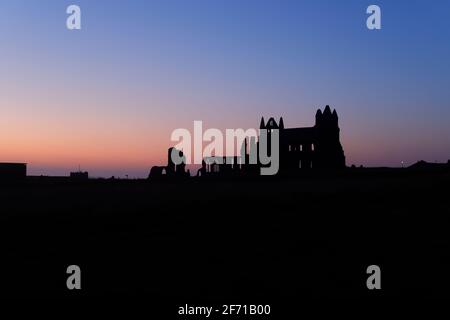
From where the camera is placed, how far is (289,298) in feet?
32.1

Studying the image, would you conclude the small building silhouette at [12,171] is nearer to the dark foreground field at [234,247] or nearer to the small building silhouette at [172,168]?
the small building silhouette at [172,168]

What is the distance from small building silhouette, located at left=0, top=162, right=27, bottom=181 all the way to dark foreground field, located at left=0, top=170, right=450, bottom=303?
27253 millimetres

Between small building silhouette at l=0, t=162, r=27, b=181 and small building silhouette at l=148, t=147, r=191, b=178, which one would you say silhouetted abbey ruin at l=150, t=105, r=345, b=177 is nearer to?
small building silhouette at l=148, t=147, r=191, b=178

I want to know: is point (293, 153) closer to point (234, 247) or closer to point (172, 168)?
point (172, 168)

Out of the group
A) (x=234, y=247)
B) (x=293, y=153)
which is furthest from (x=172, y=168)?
(x=234, y=247)

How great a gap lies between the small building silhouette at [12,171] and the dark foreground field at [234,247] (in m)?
27.3

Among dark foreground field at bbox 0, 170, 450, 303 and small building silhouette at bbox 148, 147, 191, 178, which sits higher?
small building silhouette at bbox 148, 147, 191, 178

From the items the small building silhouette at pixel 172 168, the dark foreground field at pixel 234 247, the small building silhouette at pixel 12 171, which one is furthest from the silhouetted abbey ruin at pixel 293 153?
the dark foreground field at pixel 234 247

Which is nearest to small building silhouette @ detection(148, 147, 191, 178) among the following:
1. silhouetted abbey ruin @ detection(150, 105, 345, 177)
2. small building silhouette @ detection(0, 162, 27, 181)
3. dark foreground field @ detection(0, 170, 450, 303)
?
silhouetted abbey ruin @ detection(150, 105, 345, 177)

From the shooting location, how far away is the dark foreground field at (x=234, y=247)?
34.0 ft

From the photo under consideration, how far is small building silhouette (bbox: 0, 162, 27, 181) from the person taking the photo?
148 ft

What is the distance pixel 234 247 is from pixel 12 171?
3889 cm
